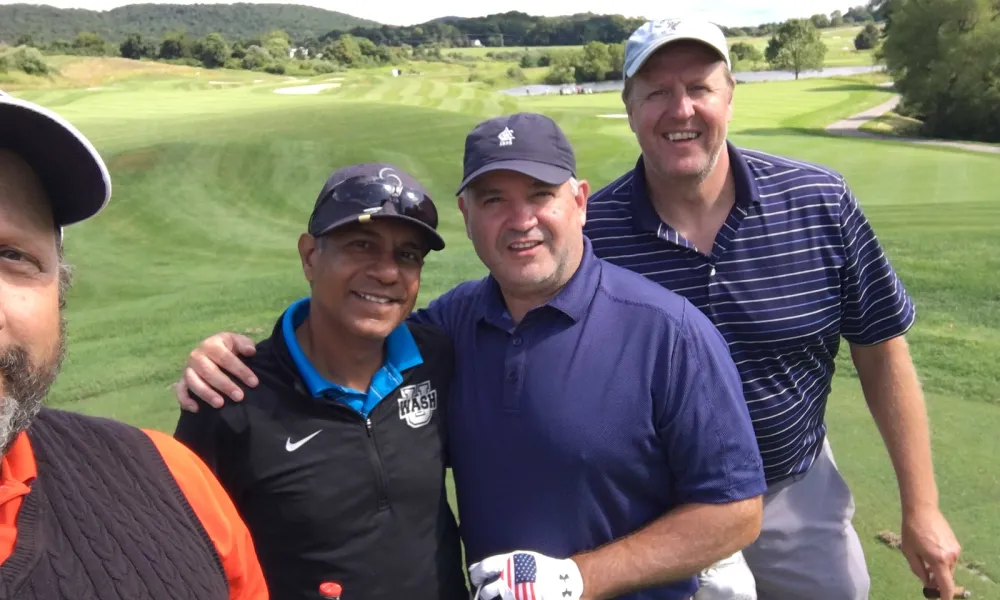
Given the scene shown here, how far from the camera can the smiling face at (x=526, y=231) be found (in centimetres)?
224

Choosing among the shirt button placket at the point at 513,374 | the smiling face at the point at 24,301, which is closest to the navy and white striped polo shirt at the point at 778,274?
the shirt button placket at the point at 513,374

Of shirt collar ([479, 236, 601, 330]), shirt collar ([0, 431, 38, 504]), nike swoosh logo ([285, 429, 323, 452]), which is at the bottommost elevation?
nike swoosh logo ([285, 429, 323, 452])

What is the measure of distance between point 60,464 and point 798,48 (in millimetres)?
68742

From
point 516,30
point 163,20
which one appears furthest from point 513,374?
point 163,20

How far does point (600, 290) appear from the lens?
88.1 inches

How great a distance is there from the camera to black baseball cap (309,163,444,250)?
2.23m

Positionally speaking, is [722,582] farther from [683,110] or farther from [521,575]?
[683,110]

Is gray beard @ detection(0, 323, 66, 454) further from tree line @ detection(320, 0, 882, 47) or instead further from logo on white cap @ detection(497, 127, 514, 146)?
tree line @ detection(320, 0, 882, 47)

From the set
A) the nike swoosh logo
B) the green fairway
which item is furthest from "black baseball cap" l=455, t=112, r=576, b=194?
the green fairway

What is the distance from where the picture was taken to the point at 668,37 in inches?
104

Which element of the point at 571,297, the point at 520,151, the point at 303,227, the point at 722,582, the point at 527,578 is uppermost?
the point at 520,151

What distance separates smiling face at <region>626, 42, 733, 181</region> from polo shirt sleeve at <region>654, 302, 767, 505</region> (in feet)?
2.49

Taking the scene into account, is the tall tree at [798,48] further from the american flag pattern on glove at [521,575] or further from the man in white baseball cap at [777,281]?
the american flag pattern on glove at [521,575]

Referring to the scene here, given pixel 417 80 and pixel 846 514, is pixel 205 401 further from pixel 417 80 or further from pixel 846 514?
pixel 417 80
